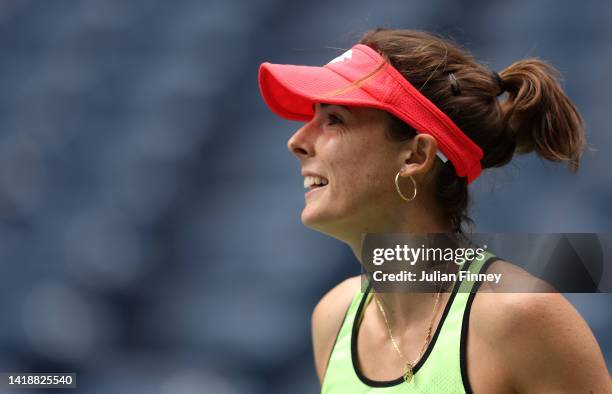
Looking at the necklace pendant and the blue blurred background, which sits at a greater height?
the blue blurred background

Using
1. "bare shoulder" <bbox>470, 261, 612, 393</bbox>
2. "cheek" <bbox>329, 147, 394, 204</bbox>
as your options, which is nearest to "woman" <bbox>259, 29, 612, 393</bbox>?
"cheek" <bbox>329, 147, 394, 204</bbox>

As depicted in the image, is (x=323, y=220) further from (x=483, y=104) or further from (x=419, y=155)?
(x=483, y=104)

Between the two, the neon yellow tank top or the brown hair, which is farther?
the brown hair

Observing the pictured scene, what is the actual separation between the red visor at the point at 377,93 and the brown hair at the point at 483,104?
2cm

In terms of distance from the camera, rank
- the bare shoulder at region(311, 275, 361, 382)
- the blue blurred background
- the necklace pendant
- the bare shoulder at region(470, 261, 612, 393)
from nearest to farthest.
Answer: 1. the bare shoulder at region(470, 261, 612, 393)
2. the necklace pendant
3. the bare shoulder at region(311, 275, 361, 382)
4. the blue blurred background

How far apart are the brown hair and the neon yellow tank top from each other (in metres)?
0.21

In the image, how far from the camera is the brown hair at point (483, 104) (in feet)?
5.33

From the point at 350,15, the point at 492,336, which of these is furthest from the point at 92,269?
the point at 492,336

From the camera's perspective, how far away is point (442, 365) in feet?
4.89

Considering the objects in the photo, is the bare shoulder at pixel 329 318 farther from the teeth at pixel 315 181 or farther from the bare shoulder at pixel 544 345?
the bare shoulder at pixel 544 345

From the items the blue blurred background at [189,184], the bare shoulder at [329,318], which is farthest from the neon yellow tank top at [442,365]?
the blue blurred background at [189,184]

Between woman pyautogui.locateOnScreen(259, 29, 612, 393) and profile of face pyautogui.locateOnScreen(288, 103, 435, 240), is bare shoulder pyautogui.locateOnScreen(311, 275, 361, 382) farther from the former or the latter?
profile of face pyautogui.locateOnScreen(288, 103, 435, 240)

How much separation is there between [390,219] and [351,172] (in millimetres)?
122

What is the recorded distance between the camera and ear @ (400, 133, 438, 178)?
1612 millimetres
